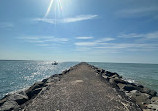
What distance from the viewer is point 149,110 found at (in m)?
6.51

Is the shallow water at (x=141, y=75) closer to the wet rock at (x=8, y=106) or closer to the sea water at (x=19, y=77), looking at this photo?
the wet rock at (x=8, y=106)

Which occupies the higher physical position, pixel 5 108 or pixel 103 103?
pixel 103 103

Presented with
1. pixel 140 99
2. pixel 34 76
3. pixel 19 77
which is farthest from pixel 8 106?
pixel 34 76

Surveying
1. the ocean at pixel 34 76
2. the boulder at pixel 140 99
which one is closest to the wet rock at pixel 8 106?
the boulder at pixel 140 99

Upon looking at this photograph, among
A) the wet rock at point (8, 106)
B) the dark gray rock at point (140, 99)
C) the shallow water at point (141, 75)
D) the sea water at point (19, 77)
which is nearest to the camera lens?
the wet rock at point (8, 106)

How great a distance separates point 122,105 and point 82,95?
2.14m

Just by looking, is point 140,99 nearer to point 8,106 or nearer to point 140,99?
point 140,99

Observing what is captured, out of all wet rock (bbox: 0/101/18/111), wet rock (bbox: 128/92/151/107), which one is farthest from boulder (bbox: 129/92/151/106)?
wet rock (bbox: 0/101/18/111)

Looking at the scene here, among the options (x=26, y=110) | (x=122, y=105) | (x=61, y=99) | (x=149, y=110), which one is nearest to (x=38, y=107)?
(x=26, y=110)

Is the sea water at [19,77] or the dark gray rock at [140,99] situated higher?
the dark gray rock at [140,99]

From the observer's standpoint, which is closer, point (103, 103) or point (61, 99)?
point (103, 103)

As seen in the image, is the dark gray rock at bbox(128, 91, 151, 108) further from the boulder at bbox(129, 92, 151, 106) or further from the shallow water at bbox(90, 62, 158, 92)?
the shallow water at bbox(90, 62, 158, 92)

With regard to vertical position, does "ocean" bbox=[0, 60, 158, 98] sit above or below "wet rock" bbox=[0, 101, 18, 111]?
below

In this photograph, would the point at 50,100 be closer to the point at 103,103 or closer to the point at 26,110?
the point at 26,110
